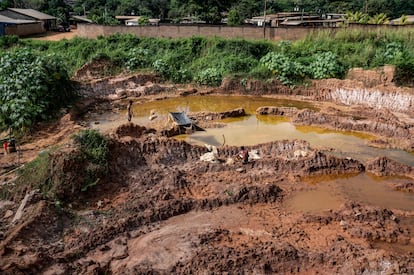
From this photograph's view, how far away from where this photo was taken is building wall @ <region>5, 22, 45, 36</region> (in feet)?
102

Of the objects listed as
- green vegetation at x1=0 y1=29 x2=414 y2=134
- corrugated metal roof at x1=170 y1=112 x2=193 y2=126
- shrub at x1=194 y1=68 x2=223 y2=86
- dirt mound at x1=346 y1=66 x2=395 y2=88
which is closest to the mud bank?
corrugated metal roof at x1=170 y1=112 x2=193 y2=126

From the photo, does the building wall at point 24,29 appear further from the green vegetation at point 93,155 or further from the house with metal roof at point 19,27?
the green vegetation at point 93,155

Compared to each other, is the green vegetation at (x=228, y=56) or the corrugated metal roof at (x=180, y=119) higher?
the green vegetation at (x=228, y=56)

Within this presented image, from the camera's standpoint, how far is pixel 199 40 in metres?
26.0

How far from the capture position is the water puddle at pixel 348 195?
11102 millimetres

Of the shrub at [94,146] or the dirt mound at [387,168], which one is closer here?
the shrub at [94,146]

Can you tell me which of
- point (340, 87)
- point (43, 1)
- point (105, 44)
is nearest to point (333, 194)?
point (340, 87)

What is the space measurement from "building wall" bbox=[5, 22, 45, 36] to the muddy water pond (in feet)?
55.1

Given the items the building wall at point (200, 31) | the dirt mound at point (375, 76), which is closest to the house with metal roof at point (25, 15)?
the building wall at point (200, 31)

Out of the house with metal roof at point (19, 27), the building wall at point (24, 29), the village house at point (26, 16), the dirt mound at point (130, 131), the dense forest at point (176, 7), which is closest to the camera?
the dirt mound at point (130, 131)

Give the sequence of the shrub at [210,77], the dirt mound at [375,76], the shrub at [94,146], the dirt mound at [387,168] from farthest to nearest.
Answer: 1. the shrub at [210,77]
2. the dirt mound at [375,76]
3. the dirt mound at [387,168]
4. the shrub at [94,146]

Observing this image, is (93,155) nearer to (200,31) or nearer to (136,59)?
(136,59)

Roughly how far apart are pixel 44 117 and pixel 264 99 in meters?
11.2

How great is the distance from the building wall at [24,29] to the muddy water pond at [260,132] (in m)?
16.8
